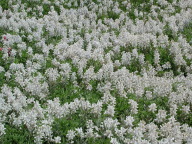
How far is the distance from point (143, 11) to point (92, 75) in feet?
32.6

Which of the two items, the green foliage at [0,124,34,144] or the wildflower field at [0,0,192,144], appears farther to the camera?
the wildflower field at [0,0,192,144]

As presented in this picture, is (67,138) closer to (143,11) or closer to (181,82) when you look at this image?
(181,82)

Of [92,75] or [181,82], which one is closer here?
[92,75]

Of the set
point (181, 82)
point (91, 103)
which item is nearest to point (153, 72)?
point (181, 82)

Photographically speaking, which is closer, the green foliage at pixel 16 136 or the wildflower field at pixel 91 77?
the green foliage at pixel 16 136

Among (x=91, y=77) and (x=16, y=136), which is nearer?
(x=16, y=136)

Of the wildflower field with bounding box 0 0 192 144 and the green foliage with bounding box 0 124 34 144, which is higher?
the wildflower field with bounding box 0 0 192 144

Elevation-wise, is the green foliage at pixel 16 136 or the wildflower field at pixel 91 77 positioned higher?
the wildflower field at pixel 91 77

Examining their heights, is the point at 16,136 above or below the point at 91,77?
below

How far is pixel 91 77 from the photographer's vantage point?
10.5 meters

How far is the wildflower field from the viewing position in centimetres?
800

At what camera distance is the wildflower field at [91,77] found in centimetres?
800

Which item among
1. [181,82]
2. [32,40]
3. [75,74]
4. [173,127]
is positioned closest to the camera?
[173,127]

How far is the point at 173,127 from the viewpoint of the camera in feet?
28.1
